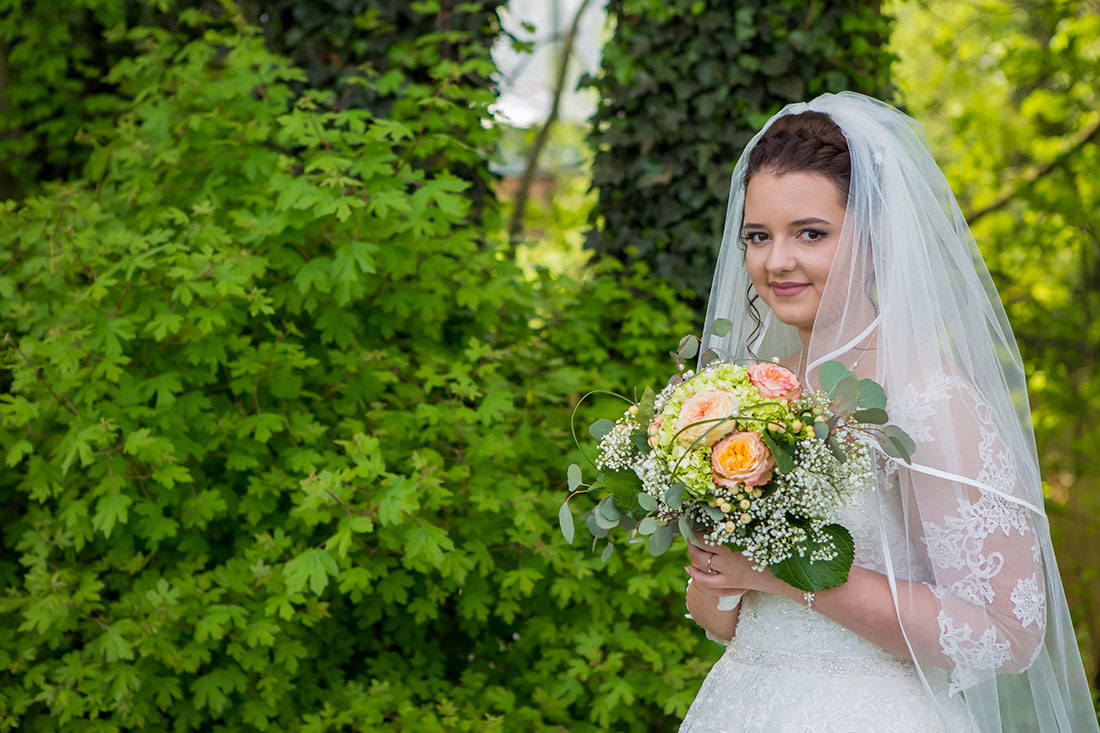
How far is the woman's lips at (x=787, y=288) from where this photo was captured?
1.99 m

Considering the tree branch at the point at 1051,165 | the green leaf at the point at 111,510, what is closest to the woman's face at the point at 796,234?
the green leaf at the point at 111,510

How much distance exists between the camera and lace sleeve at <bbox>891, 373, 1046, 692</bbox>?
1.72m

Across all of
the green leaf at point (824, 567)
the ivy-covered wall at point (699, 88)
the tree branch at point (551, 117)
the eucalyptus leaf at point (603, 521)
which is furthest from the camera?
the tree branch at point (551, 117)

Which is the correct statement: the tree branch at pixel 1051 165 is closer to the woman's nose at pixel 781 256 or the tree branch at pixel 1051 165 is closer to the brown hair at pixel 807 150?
the brown hair at pixel 807 150

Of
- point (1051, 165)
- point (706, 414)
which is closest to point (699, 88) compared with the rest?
point (1051, 165)

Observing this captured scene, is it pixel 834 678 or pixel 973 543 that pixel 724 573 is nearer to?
pixel 834 678

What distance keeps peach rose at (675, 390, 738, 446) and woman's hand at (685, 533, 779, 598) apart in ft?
0.91

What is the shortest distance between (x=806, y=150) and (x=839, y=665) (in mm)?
1061

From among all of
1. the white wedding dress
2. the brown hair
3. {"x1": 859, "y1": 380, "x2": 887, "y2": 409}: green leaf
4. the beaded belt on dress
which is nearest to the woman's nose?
the brown hair

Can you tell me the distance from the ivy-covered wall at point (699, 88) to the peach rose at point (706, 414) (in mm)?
3166

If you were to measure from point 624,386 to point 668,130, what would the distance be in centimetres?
141

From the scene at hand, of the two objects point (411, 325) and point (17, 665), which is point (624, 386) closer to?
point (411, 325)

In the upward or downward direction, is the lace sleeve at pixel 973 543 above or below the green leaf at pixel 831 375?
below

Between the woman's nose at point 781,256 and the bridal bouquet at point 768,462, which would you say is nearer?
the bridal bouquet at point 768,462
